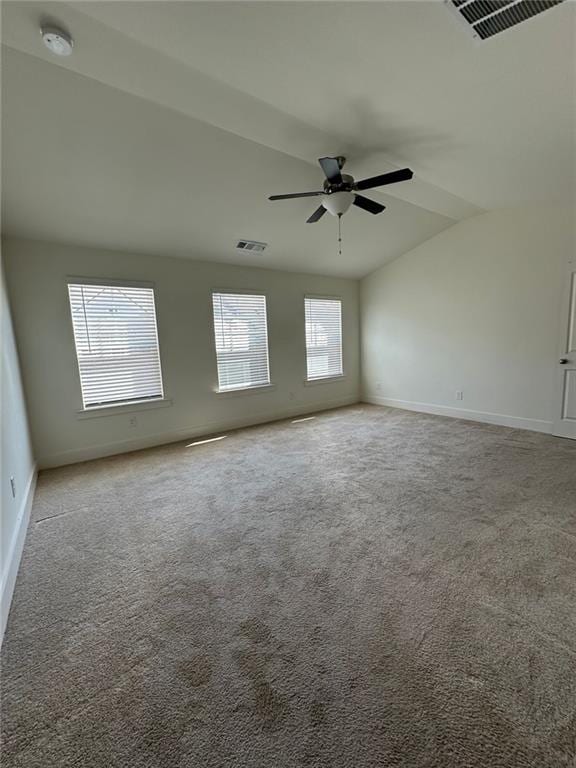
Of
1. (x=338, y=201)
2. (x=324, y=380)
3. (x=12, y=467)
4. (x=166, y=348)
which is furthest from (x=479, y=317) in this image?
(x=12, y=467)

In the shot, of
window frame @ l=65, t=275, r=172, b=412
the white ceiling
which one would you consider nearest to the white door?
the white ceiling

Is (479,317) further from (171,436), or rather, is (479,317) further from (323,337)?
(171,436)

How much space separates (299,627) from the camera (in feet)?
5.24

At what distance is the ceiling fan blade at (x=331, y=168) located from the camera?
242 centimetres

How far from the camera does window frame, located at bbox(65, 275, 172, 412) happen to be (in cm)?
388

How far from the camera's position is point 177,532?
2459 millimetres

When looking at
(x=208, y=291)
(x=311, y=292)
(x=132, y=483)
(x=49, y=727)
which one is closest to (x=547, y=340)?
(x=311, y=292)

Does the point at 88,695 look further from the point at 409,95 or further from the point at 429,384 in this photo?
the point at 429,384

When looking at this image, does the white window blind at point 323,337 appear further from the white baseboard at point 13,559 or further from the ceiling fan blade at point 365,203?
the white baseboard at point 13,559

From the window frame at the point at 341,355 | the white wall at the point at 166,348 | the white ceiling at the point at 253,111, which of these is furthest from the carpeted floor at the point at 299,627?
the window frame at the point at 341,355

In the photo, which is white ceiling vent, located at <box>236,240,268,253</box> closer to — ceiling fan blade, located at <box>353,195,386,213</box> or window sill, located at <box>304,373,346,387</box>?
ceiling fan blade, located at <box>353,195,386,213</box>

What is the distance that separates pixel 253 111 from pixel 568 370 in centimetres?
459

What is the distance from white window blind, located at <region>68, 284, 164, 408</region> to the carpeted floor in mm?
1440

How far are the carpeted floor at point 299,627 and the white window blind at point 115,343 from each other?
4.73ft
